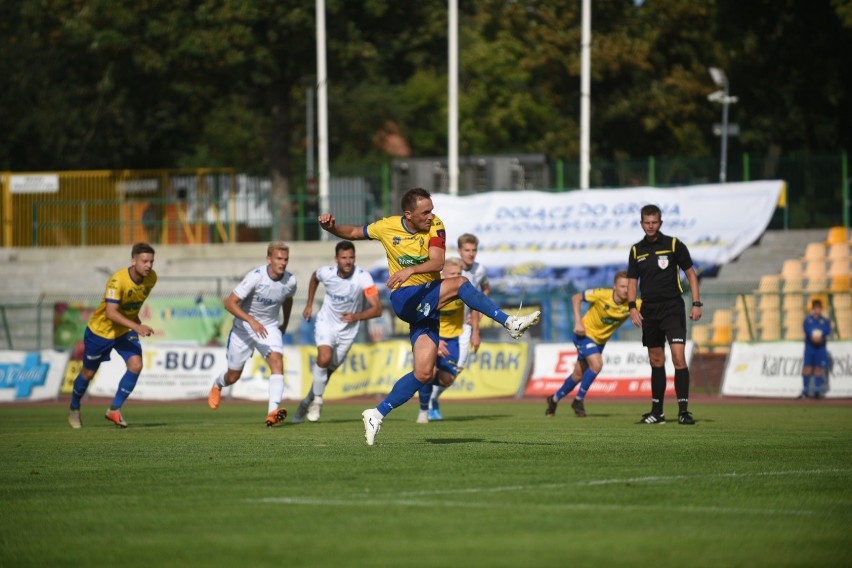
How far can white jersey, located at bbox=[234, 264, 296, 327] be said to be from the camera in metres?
16.5

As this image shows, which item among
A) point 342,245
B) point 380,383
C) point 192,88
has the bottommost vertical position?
point 380,383

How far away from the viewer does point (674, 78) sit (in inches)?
2125

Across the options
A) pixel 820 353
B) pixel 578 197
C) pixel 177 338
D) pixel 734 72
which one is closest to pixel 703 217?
pixel 578 197

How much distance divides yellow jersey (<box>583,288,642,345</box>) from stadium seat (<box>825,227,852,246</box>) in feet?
54.0

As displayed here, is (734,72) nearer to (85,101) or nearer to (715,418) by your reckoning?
(85,101)

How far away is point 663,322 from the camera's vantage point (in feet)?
51.5

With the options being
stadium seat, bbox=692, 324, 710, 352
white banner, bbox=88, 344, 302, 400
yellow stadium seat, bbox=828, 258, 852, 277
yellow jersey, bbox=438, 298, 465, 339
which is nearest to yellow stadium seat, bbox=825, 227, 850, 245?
yellow stadium seat, bbox=828, 258, 852, 277

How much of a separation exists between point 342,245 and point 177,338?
15.3 metres

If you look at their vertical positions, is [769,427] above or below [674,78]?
below

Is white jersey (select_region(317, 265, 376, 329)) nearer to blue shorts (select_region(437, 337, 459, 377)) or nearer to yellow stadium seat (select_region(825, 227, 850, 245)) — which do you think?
blue shorts (select_region(437, 337, 459, 377))

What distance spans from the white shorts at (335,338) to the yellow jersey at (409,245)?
537 centimetres

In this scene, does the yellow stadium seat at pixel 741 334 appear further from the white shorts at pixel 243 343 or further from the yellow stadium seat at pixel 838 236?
the white shorts at pixel 243 343

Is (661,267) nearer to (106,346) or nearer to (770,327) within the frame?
(106,346)

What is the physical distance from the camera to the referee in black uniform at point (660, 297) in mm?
15609
